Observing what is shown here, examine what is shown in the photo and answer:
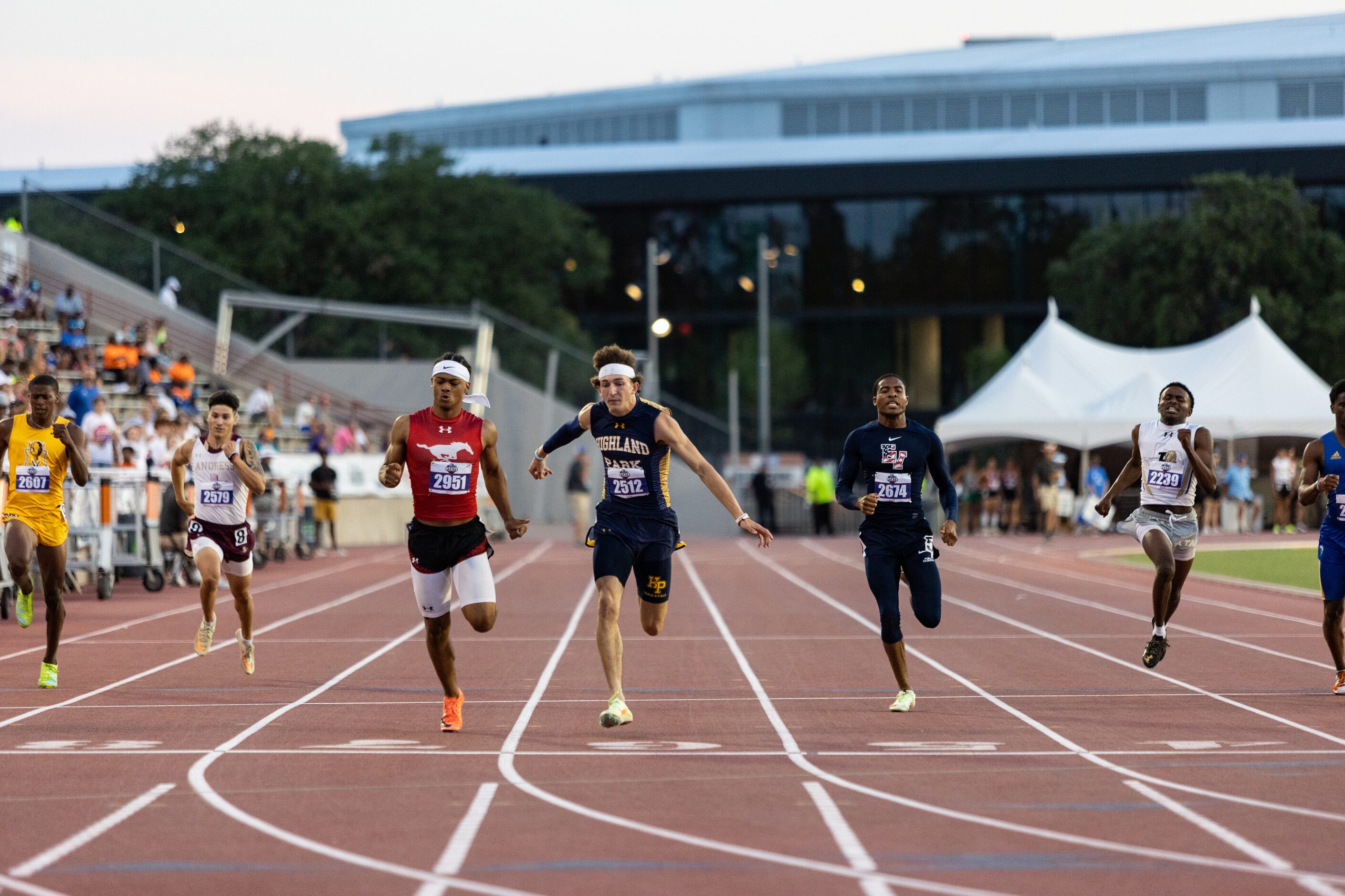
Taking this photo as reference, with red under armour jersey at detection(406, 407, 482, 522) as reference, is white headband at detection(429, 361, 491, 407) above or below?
above

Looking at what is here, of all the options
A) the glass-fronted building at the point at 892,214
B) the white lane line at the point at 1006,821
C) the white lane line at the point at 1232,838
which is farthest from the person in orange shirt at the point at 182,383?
the glass-fronted building at the point at 892,214

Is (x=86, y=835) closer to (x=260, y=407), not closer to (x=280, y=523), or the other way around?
(x=280, y=523)

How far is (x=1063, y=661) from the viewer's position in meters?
13.9

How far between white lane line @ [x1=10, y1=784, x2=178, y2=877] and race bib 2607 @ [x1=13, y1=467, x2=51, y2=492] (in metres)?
4.62

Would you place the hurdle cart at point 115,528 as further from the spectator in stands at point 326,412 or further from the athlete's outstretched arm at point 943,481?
the spectator in stands at point 326,412

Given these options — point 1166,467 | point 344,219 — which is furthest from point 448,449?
point 344,219

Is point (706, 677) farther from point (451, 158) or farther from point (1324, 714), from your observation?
point (451, 158)

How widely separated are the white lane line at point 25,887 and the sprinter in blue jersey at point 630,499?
167 inches

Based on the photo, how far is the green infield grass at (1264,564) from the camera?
24.2 metres

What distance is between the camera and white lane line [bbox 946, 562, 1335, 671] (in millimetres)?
14242

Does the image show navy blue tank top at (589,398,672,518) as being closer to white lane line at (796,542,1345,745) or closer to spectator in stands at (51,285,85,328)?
white lane line at (796,542,1345,745)

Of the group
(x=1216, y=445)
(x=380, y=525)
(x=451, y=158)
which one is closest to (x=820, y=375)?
(x=451, y=158)

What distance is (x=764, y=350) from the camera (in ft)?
174

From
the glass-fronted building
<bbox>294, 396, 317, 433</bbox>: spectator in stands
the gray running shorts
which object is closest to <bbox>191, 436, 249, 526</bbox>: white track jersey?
the gray running shorts
